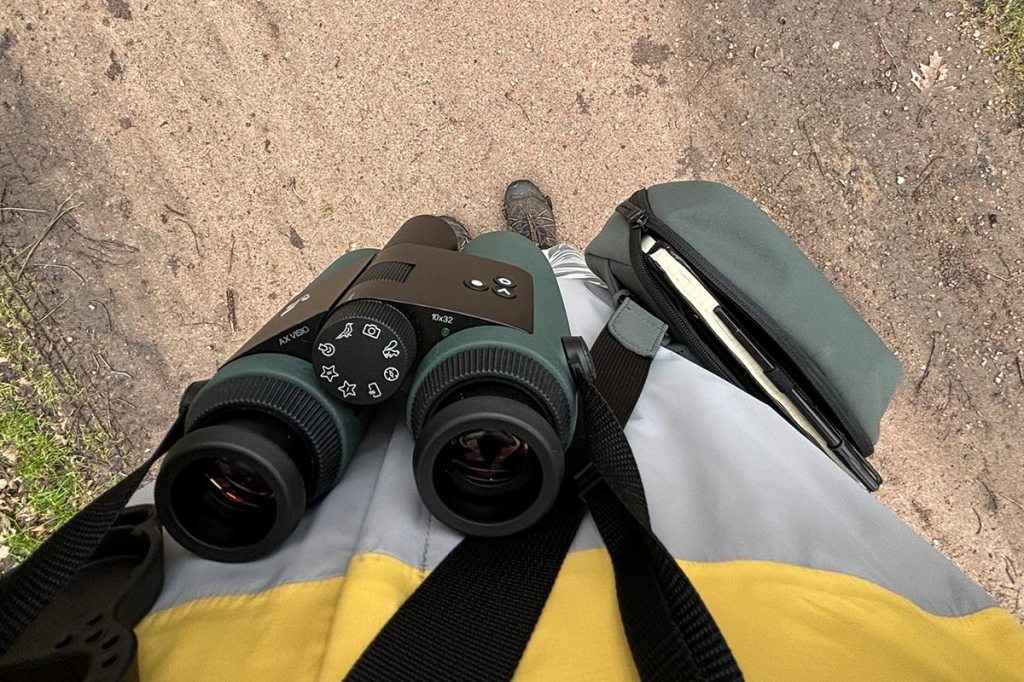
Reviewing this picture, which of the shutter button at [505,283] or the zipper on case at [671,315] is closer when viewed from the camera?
the shutter button at [505,283]

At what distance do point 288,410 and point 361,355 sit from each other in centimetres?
12

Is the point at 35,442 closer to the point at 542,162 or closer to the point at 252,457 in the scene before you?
the point at 252,457

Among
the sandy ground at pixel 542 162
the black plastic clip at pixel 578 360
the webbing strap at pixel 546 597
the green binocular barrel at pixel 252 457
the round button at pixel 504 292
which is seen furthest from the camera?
the sandy ground at pixel 542 162

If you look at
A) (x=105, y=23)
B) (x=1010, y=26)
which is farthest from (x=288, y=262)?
(x=1010, y=26)

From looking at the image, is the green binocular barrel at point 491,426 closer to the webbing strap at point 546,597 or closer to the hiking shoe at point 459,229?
the webbing strap at point 546,597

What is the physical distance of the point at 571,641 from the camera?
78 centimetres

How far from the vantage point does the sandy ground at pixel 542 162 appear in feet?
6.05

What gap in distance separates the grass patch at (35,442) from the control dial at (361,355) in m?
1.20

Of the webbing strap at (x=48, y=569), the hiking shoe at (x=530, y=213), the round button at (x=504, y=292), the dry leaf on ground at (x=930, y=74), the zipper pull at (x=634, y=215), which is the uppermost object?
the dry leaf on ground at (x=930, y=74)

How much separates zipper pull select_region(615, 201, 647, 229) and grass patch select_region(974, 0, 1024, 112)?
4.20 feet

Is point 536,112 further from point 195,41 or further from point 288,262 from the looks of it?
point 195,41

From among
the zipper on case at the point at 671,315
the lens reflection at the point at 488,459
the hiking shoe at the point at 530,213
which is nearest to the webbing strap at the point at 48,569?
the lens reflection at the point at 488,459

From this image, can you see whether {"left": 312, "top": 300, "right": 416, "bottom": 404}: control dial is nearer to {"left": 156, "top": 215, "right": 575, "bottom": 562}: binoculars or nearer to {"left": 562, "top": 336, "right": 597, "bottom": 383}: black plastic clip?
{"left": 156, "top": 215, "right": 575, "bottom": 562}: binoculars

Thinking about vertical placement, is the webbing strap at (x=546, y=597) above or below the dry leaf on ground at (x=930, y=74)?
below
